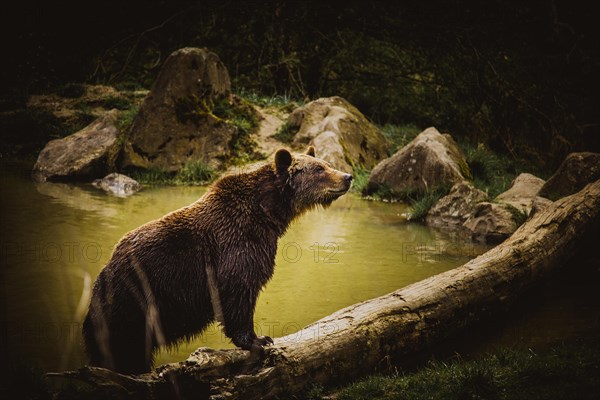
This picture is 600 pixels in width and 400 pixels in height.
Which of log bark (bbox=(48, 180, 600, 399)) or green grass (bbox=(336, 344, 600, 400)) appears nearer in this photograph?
log bark (bbox=(48, 180, 600, 399))

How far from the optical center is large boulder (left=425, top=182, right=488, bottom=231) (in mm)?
8648

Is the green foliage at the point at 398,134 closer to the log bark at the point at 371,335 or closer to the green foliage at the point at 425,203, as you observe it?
the green foliage at the point at 425,203

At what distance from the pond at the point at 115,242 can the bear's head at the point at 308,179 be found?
0.39 meters

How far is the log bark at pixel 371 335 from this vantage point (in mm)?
3018

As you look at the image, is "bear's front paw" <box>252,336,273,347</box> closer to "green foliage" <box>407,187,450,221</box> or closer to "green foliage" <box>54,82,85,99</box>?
"green foliage" <box>407,187,450,221</box>

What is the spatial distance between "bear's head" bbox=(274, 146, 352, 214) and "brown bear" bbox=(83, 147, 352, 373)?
12 millimetres

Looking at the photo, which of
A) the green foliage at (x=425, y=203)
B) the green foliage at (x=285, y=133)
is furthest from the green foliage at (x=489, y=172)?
the green foliage at (x=285, y=133)

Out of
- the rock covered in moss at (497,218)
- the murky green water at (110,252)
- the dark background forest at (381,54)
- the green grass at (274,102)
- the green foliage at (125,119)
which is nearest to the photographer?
the murky green water at (110,252)

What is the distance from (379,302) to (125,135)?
9189mm

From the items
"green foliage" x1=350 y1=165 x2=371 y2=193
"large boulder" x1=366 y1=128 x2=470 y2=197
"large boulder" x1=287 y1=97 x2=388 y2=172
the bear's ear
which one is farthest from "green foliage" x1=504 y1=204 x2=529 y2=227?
the bear's ear

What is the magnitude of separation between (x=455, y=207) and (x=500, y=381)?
561cm

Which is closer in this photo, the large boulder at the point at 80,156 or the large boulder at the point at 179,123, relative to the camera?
the large boulder at the point at 80,156

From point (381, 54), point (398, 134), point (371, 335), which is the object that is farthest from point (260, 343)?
point (381, 54)

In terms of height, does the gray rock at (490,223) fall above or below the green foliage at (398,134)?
below
